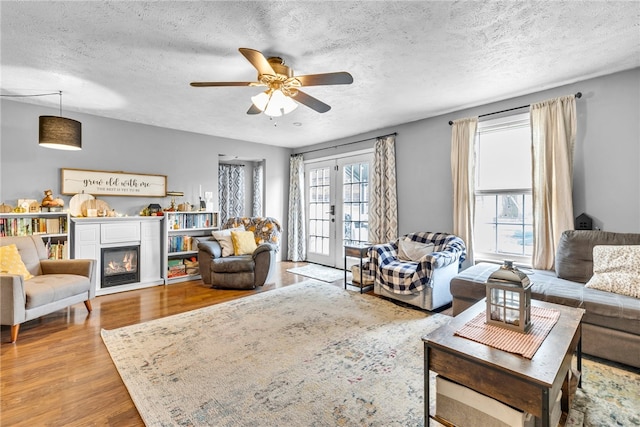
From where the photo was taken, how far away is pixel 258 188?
6.63 metres

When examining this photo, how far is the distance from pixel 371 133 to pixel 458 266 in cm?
263

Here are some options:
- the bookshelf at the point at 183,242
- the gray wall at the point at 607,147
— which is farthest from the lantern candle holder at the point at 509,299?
the bookshelf at the point at 183,242

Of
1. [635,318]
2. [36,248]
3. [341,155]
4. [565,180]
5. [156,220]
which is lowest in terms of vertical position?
[635,318]

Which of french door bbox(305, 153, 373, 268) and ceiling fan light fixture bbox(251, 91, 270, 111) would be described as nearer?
ceiling fan light fixture bbox(251, 91, 270, 111)

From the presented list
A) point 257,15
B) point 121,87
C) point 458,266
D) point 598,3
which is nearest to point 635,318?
point 458,266

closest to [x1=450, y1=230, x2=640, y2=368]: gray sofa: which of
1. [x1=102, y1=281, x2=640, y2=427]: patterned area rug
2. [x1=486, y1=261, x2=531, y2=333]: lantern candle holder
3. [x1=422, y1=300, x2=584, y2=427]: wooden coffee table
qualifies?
[x1=102, y1=281, x2=640, y2=427]: patterned area rug

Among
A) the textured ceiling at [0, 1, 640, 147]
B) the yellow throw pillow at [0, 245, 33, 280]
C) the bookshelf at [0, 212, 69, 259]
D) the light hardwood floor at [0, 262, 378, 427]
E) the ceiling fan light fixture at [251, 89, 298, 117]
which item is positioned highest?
the textured ceiling at [0, 1, 640, 147]

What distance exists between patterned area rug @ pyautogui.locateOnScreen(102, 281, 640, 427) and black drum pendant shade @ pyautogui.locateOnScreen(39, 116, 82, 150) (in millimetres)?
2184

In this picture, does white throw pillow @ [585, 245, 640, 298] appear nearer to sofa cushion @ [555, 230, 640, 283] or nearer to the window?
sofa cushion @ [555, 230, 640, 283]

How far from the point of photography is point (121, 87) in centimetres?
322

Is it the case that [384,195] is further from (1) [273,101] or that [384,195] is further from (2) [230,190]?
(2) [230,190]

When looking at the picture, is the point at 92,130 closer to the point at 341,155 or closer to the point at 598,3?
the point at 341,155

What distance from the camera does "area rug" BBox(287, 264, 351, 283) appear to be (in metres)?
4.87

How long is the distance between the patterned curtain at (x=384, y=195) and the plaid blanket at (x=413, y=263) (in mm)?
568
